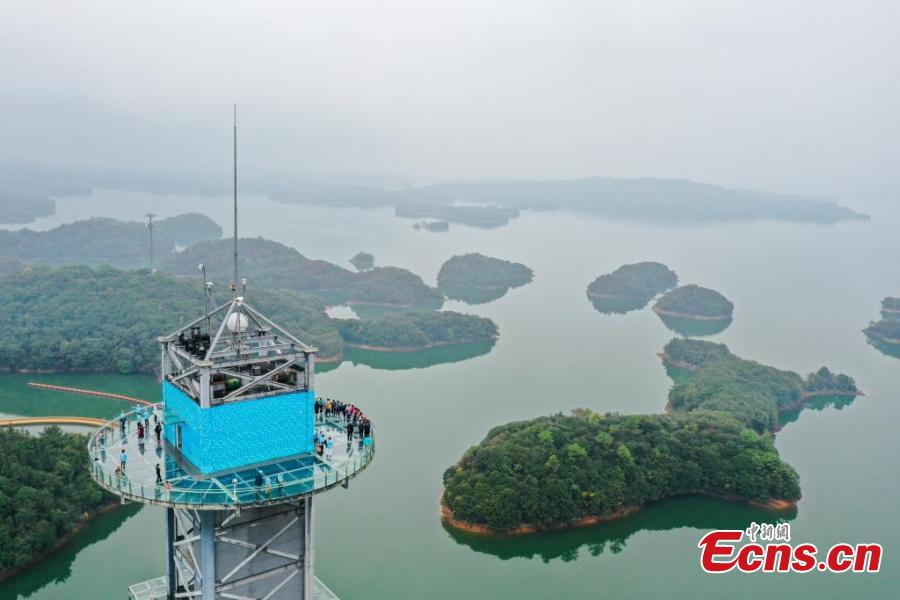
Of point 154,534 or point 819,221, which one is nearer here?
point 154,534

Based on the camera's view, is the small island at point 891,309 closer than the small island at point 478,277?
Yes

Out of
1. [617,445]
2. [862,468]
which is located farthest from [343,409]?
[862,468]

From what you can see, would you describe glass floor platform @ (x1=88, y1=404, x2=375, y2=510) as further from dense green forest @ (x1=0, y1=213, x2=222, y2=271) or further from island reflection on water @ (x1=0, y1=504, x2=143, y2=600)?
dense green forest @ (x1=0, y1=213, x2=222, y2=271)

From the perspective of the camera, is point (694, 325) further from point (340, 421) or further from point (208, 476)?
point (208, 476)

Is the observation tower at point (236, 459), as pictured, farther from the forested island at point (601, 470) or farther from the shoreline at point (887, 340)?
the shoreline at point (887, 340)

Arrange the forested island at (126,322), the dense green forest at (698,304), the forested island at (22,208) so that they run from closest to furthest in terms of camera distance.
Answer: the forested island at (126,322) → the dense green forest at (698,304) → the forested island at (22,208)

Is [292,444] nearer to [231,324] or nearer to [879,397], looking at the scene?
[231,324]

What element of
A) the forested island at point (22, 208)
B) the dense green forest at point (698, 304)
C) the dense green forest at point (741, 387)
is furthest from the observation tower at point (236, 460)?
the forested island at point (22, 208)
